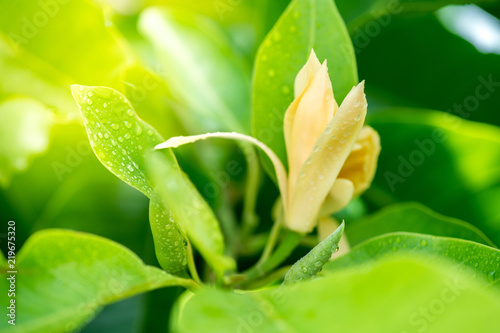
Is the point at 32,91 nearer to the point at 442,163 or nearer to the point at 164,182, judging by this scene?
the point at 164,182

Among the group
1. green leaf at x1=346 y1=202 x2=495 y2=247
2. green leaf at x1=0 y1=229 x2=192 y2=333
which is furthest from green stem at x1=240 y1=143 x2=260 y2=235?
green leaf at x1=0 y1=229 x2=192 y2=333

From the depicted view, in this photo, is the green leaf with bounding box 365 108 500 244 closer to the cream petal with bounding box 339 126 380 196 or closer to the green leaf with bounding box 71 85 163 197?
the cream petal with bounding box 339 126 380 196

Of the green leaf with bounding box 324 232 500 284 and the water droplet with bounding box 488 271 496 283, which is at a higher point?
the green leaf with bounding box 324 232 500 284

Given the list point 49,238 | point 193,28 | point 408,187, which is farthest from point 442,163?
point 49,238

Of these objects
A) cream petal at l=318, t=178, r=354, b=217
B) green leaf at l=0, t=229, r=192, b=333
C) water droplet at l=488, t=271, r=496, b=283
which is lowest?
water droplet at l=488, t=271, r=496, b=283

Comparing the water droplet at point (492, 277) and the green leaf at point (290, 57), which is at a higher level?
the green leaf at point (290, 57)

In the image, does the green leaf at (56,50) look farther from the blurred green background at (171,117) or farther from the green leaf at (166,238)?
the green leaf at (166,238)

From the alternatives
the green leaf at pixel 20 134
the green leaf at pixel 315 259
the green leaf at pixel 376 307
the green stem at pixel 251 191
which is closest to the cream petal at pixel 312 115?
the green leaf at pixel 315 259
